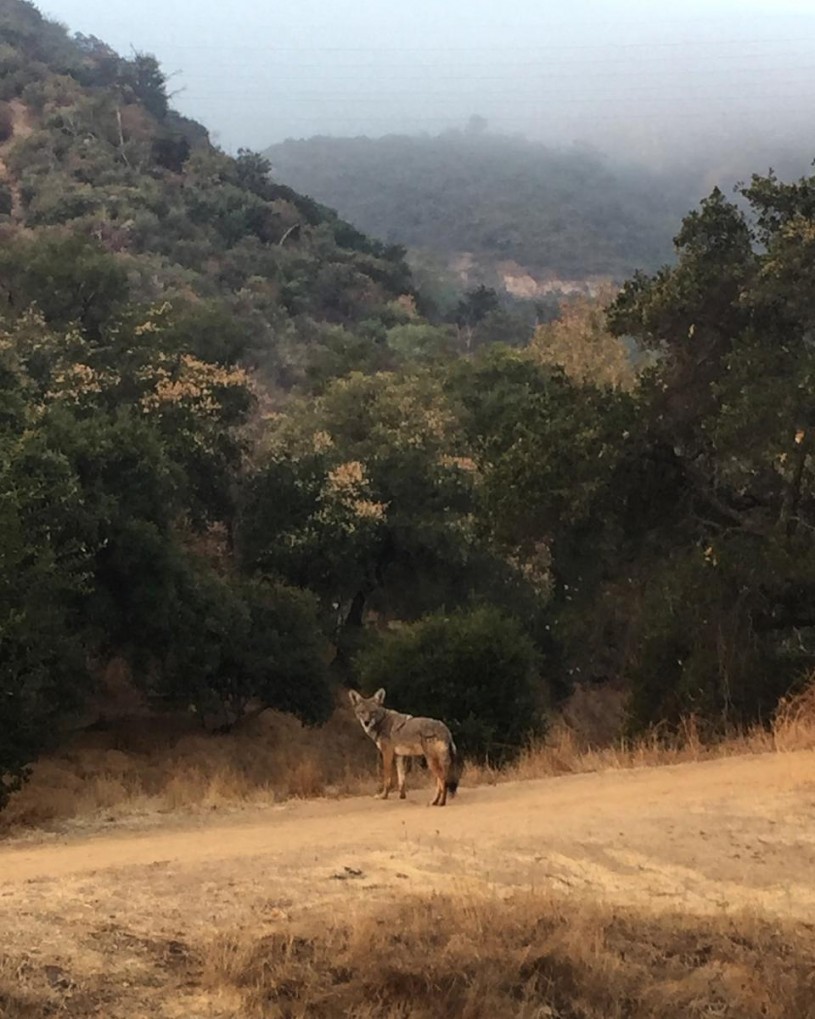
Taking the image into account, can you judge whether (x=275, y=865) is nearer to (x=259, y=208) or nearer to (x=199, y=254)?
(x=199, y=254)

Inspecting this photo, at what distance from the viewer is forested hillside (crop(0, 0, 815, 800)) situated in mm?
14852

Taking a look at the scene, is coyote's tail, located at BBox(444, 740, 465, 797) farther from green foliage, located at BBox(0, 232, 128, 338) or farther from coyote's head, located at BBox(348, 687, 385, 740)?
green foliage, located at BBox(0, 232, 128, 338)

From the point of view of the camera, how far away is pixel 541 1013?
207 inches

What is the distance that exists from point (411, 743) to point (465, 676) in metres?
8.81

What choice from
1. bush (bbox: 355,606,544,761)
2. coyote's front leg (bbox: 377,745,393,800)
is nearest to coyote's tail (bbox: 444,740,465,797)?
Result: coyote's front leg (bbox: 377,745,393,800)

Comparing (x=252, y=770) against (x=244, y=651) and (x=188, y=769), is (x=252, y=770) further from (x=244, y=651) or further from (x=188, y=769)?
(x=244, y=651)

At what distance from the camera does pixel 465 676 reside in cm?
1909

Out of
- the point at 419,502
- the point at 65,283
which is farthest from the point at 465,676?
the point at 65,283

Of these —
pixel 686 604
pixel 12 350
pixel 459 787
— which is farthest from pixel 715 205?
pixel 12 350

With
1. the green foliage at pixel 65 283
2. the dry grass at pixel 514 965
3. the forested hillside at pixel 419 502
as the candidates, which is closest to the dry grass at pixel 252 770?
the forested hillside at pixel 419 502

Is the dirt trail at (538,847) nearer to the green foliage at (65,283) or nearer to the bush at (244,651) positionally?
the bush at (244,651)

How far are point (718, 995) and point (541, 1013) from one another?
0.97 m

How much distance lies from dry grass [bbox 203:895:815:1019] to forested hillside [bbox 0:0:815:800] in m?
7.42

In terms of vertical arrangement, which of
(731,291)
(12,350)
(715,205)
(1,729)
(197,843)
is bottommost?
(1,729)
